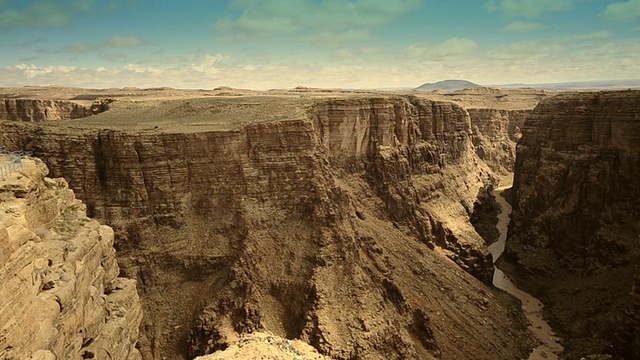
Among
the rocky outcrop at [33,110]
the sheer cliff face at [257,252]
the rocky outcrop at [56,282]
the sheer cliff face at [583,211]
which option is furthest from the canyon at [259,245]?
the rocky outcrop at [33,110]

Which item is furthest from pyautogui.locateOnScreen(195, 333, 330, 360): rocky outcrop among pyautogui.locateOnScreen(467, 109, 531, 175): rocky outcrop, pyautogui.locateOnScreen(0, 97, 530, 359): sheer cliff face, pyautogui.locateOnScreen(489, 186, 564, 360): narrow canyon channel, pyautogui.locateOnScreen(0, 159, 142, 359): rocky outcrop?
pyautogui.locateOnScreen(467, 109, 531, 175): rocky outcrop

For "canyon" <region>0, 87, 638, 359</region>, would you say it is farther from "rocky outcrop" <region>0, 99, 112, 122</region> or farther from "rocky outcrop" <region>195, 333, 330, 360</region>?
"rocky outcrop" <region>0, 99, 112, 122</region>

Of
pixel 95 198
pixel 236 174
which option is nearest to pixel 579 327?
pixel 236 174

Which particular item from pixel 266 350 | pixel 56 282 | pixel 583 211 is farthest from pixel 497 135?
pixel 56 282

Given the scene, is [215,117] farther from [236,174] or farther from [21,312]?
[21,312]

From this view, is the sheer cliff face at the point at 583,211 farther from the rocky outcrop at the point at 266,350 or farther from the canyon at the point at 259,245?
the rocky outcrop at the point at 266,350

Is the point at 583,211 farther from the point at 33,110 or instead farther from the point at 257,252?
the point at 33,110
